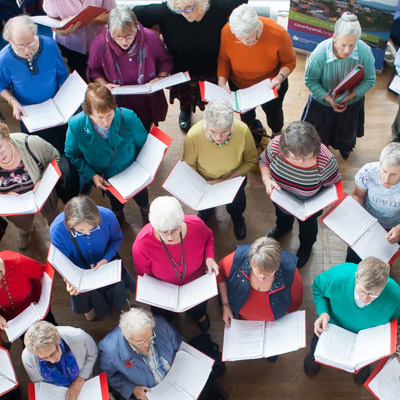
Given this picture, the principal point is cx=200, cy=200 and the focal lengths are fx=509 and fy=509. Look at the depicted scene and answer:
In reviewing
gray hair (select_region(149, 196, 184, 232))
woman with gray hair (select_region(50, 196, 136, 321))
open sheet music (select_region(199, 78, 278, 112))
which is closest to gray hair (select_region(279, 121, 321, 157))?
open sheet music (select_region(199, 78, 278, 112))

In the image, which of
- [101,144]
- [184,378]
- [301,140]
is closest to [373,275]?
[301,140]

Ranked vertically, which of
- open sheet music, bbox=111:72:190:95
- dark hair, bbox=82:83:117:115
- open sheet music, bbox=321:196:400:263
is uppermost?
dark hair, bbox=82:83:117:115

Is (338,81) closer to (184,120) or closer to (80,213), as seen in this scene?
(184,120)

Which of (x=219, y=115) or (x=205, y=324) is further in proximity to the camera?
(x=205, y=324)

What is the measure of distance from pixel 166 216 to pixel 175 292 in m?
0.67

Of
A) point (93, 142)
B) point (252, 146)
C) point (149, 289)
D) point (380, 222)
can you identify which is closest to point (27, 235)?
point (93, 142)

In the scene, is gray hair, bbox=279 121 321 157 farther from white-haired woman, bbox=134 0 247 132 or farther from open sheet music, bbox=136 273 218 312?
white-haired woman, bbox=134 0 247 132

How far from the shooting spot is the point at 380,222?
156 inches

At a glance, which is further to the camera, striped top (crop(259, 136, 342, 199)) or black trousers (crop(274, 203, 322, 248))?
black trousers (crop(274, 203, 322, 248))

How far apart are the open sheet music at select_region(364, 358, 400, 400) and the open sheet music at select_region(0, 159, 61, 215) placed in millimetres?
2694

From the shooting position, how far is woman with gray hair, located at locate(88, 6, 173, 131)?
4.11 meters

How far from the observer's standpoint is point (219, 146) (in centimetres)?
403

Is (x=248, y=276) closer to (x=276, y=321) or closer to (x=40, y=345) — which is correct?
(x=276, y=321)

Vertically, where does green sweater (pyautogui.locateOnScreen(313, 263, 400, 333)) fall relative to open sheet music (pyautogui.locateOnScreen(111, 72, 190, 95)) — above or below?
below
